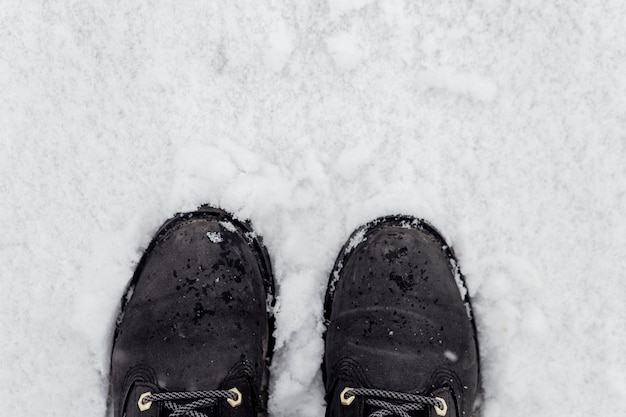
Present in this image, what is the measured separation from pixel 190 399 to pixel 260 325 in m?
0.22

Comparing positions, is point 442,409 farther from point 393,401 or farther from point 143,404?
point 143,404

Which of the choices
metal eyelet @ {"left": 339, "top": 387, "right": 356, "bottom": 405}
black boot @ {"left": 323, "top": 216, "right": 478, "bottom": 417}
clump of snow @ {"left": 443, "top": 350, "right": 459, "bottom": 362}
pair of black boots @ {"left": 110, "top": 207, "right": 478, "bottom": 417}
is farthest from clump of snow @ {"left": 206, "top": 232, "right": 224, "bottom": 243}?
clump of snow @ {"left": 443, "top": 350, "right": 459, "bottom": 362}

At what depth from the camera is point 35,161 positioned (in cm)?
138

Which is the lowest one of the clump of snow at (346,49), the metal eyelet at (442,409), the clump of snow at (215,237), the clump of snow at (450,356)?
the metal eyelet at (442,409)

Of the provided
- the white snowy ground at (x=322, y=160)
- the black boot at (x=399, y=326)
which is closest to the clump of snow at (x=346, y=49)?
the white snowy ground at (x=322, y=160)

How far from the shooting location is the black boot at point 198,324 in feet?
4.18

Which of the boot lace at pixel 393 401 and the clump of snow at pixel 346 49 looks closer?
the boot lace at pixel 393 401

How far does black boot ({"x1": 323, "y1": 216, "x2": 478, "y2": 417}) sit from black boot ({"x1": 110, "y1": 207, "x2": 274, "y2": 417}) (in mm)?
178

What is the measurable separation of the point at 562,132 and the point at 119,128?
102 cm

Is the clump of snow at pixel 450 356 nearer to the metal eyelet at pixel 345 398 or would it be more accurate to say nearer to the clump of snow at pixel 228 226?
the metal eyelet at pixel 345 398

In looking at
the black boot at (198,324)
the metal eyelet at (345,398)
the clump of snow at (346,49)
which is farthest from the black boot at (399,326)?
the clump of snow at (346,49)

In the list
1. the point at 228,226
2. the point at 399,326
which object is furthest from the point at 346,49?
the point at 399,326

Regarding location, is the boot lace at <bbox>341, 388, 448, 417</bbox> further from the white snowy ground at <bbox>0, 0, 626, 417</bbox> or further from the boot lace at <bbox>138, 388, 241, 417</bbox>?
the boot lace at <bbox>138, 388, 241, 417</bbox>

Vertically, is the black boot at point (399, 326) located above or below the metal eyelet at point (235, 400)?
above
